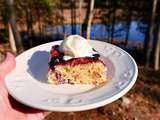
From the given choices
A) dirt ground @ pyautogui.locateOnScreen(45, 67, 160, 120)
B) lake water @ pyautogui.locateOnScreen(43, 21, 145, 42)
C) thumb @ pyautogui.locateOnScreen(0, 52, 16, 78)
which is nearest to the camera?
thumb @ pyautogui.locateOnScreen(0, 52, 16, 78)

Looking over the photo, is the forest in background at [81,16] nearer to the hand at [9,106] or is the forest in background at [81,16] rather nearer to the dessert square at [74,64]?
the dessert square at [74,64]

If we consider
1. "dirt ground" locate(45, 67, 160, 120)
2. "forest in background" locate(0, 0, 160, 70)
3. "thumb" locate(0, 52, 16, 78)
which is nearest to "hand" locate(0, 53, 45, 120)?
"thumb" locate(0, 52, 16, 78)

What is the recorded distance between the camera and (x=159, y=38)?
1292cm

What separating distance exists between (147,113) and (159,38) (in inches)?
272

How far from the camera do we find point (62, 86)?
3006 millimetres

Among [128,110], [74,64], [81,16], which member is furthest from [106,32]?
[74,64]

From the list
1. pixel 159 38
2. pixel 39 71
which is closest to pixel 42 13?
pixel 159 38

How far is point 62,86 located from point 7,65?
1.93 feet

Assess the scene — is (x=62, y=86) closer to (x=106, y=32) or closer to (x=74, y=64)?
(x=74, y=64)

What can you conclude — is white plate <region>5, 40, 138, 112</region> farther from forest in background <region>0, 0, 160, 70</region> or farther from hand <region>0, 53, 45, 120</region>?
forest in background <region>0, 0, 160, 70</region>

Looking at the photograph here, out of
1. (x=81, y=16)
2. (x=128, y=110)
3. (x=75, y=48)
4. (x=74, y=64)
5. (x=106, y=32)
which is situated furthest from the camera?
(x=106, y=32)

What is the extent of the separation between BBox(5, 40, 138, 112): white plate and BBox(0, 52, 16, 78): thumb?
0.17ft

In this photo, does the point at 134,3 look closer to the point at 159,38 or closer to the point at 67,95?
the point at 159,38

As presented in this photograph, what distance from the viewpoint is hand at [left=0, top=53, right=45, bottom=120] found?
9.65ft
